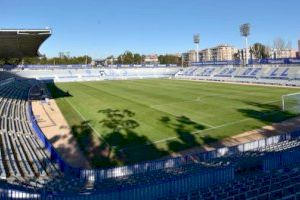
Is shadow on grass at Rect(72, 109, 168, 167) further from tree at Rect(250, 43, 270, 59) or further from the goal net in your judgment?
tree at Rect(250, 43, 270, 59)

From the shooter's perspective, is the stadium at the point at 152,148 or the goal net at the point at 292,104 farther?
the goal net at the point at 292,104

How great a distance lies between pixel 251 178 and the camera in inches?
478

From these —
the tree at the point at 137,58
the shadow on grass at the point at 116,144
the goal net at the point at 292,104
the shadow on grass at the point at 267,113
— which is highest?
the tree at the point at 137,58

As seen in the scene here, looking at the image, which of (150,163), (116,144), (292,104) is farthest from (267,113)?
(150,163)

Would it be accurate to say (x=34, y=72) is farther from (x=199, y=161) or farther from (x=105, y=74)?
(x=199, y=161)

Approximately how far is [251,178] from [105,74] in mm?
89170

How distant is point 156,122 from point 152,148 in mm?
7424

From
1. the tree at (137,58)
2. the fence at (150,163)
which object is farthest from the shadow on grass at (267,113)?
the tree at (137,58)

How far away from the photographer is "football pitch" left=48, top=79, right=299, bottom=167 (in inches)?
845

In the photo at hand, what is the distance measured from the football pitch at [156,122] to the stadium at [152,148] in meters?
0.08

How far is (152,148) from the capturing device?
843 inches

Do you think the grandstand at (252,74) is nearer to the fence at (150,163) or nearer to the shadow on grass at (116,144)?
the shadow on grass at (116,144)

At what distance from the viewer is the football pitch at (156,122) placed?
21.5 metres

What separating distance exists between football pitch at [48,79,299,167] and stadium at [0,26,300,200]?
85 millimetres
